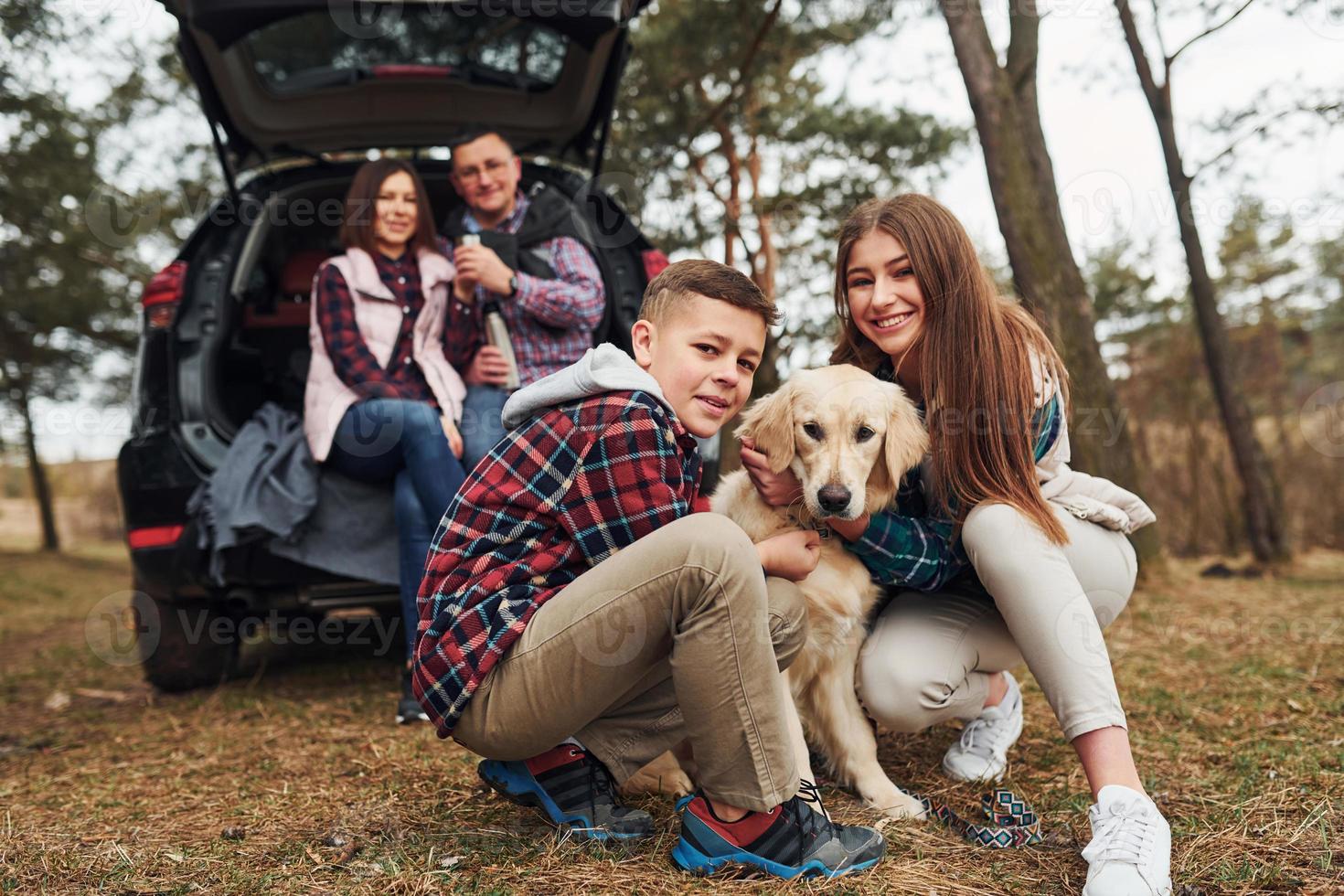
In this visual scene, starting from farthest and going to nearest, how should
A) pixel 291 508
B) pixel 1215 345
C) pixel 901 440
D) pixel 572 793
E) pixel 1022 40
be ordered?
pixel 1215 345 < pixel 1022 40 < pixel 291 508 < pixel 901 440 < pixel 572 793

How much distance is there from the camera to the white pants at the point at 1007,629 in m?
1.93

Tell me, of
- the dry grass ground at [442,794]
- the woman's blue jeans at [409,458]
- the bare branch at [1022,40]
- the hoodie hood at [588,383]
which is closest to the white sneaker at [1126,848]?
the dry grass ground at [442,794]

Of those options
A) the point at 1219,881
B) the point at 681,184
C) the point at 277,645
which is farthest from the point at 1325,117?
the point at 277,645

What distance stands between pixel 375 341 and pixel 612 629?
1942mm

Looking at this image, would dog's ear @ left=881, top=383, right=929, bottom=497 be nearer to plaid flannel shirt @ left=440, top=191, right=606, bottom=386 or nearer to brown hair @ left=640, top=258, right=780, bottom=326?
brown hair @ left=640, top=258, right=780, bottom=326

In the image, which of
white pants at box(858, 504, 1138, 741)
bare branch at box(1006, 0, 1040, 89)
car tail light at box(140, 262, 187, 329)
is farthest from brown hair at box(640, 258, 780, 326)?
bare branch at box(1006, 0, 1040, 89)

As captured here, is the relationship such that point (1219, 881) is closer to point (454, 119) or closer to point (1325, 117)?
point (454, 119)

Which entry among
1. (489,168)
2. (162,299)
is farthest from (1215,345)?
(162,299)

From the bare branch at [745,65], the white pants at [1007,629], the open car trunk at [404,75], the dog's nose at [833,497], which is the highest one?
the bare branch at [745,65]

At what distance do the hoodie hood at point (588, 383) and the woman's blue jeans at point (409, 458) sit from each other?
1165 millimetres

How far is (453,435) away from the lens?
3166 mm

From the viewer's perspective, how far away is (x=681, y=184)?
8664mm

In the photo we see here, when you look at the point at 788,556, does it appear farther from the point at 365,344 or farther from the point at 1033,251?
the point at 1033,251

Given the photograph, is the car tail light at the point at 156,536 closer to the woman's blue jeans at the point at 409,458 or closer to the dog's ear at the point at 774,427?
the woman's blue jeans at the point at 409,458
